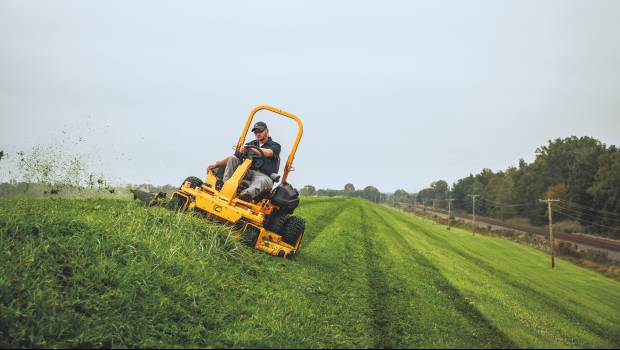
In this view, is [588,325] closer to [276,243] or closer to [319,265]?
[319,265]

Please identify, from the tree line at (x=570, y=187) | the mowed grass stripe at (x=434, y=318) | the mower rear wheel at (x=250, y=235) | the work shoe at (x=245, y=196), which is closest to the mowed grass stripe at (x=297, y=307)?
the mower rear wheel at (x=250, y=235)

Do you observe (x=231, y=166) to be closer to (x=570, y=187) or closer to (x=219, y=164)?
(x=219, y=164)

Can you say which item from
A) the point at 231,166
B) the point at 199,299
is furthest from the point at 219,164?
the point at 199,299

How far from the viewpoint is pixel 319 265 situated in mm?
8078

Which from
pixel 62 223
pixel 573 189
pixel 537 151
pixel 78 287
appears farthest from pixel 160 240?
pixel 537 151

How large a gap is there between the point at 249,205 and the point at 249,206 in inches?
1.9

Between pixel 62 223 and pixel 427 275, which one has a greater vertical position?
pixel 62 223

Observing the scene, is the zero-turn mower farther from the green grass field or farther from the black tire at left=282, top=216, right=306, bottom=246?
the green grass field

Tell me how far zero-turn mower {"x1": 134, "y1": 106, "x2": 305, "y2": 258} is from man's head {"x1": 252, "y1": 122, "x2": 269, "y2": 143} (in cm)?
40

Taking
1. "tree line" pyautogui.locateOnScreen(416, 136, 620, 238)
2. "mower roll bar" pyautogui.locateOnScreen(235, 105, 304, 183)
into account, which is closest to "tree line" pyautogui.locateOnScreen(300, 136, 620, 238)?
"tree line" pyautogui.locateOnScreen(416, 136, 620, 238)

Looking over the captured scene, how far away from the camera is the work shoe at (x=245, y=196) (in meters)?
8.00

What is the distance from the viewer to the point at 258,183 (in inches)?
323

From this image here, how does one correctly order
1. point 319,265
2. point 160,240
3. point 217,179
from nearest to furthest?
1. point 160,240
2. point 319,265
3. point 217,179

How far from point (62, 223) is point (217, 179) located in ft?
11.9
